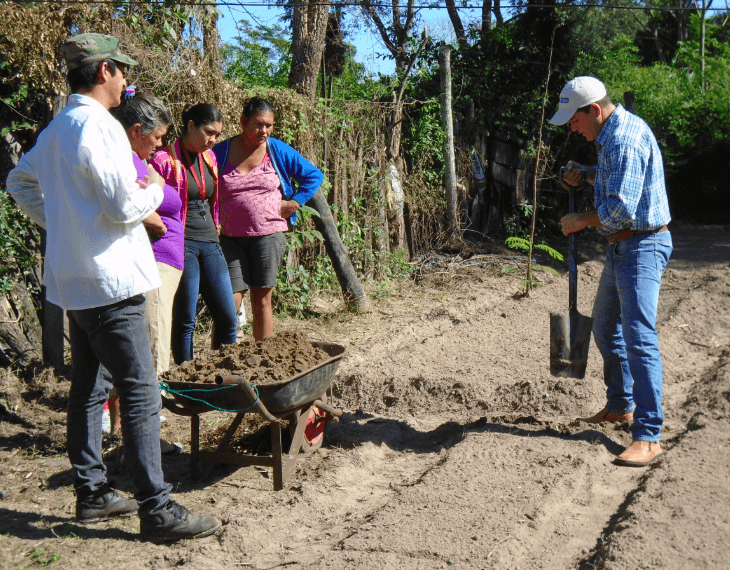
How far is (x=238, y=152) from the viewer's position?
16.5 ft

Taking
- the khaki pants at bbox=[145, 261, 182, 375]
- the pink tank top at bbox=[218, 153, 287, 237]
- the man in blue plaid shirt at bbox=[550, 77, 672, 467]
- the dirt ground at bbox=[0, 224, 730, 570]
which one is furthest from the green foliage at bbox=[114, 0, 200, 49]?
the man in blue plaid shirt at bbox=[550, 77, 672, 467]

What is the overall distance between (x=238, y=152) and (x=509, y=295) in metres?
4.68

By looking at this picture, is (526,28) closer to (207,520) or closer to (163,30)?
(163,30)

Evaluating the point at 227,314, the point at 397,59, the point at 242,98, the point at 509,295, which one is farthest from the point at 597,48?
the point at 227,314

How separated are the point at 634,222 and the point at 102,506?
3216 mm

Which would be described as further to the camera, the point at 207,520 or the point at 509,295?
the point at 509,295

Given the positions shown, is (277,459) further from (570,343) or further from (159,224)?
(570,343)

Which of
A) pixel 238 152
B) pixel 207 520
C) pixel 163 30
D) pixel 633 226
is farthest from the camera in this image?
pixel 163 30

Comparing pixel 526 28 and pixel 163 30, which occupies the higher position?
pixel 526 28

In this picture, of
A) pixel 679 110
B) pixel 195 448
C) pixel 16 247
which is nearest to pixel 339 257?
pixel 16 247

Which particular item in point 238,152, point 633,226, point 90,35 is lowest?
point 633,226

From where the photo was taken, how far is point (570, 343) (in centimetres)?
444

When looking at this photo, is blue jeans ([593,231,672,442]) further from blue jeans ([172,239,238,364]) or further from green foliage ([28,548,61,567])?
green foliage ([28,548,61,567])

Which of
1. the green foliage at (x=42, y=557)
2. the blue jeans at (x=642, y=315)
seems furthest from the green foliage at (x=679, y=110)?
the green foliage at (x=42, y=557)
